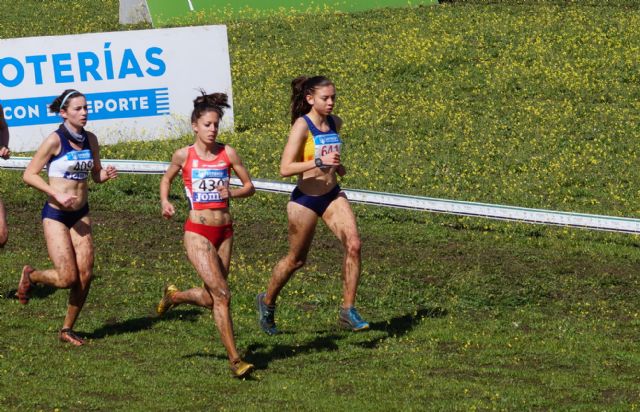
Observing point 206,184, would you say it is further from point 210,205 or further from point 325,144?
point 325,144

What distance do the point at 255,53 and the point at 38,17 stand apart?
7634mm

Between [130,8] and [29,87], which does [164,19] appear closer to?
[130,8]

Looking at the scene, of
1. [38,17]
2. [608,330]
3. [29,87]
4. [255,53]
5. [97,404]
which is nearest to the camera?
[97,404]

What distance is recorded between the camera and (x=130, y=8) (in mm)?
29703

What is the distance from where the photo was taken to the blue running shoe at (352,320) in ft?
37.5

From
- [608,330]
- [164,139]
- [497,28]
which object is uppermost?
[497,28]

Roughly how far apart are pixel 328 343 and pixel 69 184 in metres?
2.83

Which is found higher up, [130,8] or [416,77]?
[130,8]

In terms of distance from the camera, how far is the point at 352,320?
11445 millimetres

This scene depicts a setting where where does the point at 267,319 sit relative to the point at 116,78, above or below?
below

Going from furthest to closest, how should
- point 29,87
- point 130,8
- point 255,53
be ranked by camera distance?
point 130,8 → point 255,53 → point 29,87

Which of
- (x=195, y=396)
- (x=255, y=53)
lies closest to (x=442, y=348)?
(x=195, y=396)

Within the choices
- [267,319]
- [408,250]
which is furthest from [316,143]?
[408,250]

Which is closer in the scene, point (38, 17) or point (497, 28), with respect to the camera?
point (497, 28)
